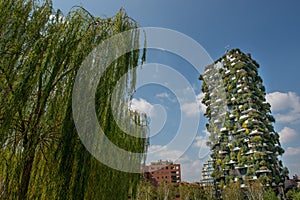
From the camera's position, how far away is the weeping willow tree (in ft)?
10.1

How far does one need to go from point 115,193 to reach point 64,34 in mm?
2788

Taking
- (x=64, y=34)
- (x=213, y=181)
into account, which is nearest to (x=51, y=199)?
(x=64, y=34)

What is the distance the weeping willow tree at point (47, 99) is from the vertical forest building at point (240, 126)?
98.3ft

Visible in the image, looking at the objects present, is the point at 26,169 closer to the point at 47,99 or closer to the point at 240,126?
the point at 47,99

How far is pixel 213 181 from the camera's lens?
118ft

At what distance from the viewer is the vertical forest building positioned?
30.9 metres

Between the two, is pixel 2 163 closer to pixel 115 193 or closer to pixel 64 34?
pixel 115 193

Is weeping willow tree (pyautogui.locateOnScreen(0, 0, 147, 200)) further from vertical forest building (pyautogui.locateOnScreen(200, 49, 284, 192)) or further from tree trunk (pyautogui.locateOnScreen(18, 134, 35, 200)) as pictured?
vertical forest building (pyautogui.locateOnScreen(200, 49, 284, 192))

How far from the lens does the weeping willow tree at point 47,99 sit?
10.1 feet

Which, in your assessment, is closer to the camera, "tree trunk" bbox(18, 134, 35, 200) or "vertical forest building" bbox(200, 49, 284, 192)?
"tree trunk" bbox(18, 134, 35, 200)

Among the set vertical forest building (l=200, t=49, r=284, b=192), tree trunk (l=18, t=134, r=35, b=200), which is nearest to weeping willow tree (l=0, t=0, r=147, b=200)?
tree trunk (l=18, t=134, r=35, b=200)

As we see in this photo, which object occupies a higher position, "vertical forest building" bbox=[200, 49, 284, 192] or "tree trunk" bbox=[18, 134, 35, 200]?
"vertical forest building" bbox=[200, 49, 284, 192]

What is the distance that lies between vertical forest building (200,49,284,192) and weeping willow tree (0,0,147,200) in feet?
98.3

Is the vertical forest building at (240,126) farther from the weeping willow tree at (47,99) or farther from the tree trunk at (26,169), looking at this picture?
the tree trunk at (26,169)
